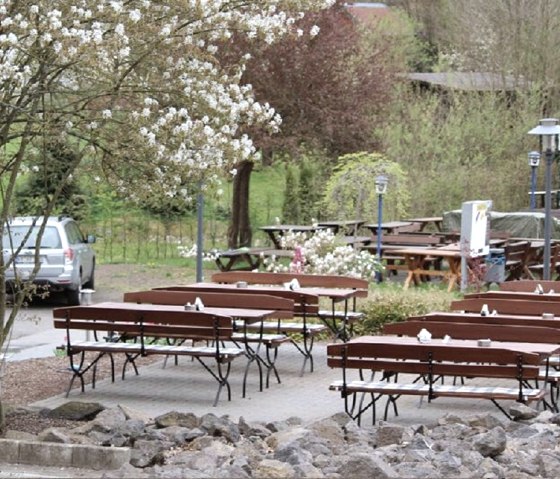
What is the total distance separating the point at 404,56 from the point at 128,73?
1591 inches

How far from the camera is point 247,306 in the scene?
47.1 feet

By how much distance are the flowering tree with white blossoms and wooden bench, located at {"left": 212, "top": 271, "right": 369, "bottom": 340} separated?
417 cm

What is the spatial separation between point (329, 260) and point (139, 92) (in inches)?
430

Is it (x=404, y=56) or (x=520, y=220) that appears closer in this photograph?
(x=520, y=220)

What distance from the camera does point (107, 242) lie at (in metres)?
33.5

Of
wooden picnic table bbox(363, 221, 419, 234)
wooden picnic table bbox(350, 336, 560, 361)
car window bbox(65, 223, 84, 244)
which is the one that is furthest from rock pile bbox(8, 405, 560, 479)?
wooden picnic table bbox(363, 221, 419, 234)

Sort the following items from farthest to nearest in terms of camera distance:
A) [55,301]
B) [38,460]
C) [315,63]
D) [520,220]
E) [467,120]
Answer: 1. [467,120]
2. [315,63]
3. [520,220]
4. [55,301]
5. [38,460]

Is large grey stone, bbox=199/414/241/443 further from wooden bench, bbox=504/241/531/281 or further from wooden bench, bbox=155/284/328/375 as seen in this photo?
wooden bench, bbox=504/241/531/281

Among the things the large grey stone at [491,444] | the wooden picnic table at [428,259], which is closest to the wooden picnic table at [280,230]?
the wooden picnic table at [428,259]

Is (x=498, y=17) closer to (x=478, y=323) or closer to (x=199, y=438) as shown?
(x=478, y=323)

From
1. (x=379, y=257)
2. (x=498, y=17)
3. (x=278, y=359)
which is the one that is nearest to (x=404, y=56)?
(x=498, y=17)

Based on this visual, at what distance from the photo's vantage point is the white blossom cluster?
413 inches

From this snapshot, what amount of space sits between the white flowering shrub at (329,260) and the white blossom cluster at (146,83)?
9.98 metres

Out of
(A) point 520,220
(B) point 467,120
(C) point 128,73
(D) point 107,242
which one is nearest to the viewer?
(C) point 128,73
